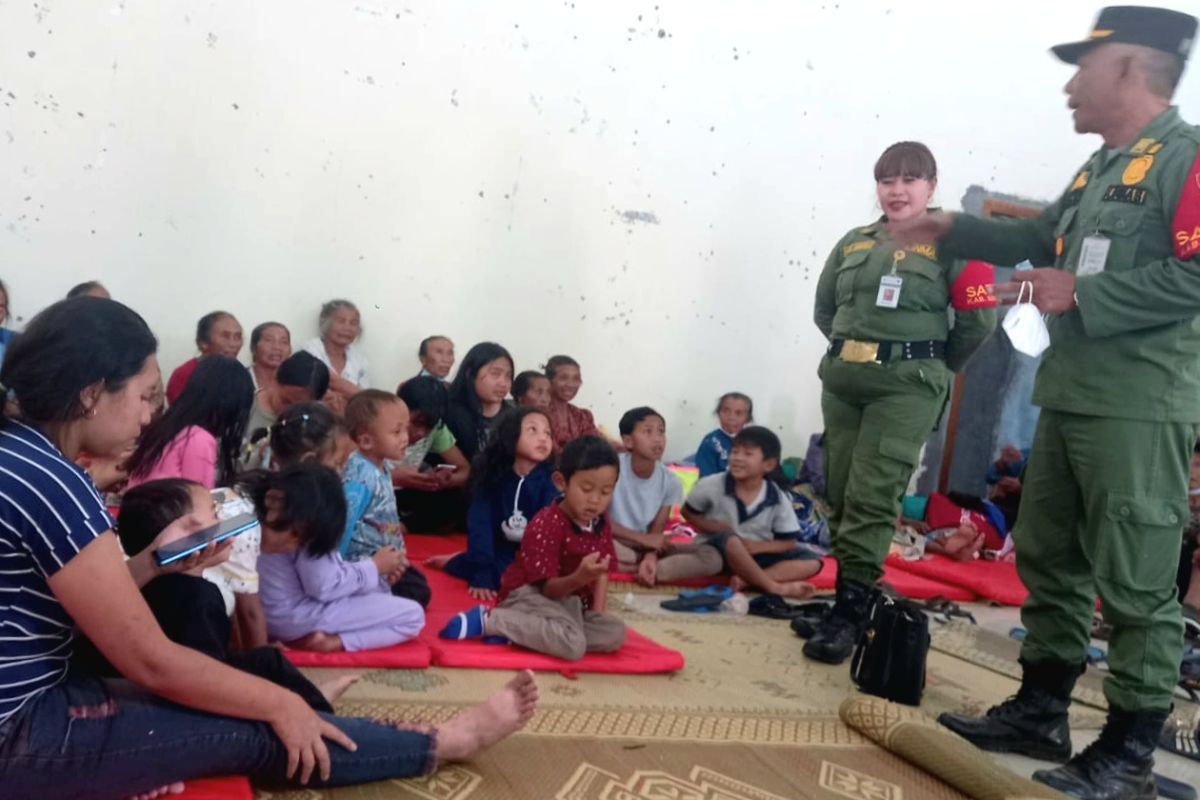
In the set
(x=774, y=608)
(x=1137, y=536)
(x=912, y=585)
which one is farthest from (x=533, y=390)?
(x=1137, y=536)

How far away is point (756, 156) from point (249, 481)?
3908 millimetres

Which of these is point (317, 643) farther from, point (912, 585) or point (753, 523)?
point (912, 585)

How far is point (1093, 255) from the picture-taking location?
201 cm

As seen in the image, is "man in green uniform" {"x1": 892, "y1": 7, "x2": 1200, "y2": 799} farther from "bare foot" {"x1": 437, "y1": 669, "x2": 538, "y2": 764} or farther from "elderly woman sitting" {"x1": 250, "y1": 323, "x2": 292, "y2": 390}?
"elderly woman sitting" {"x1": 250, "y1": 323, "x2": 292, "y2": 390}

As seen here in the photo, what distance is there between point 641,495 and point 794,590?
2.34ft

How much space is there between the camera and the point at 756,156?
17.7 ft

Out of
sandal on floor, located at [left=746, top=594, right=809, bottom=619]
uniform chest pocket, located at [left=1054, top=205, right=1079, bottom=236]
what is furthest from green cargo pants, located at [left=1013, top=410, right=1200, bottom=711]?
sandal on floor, located at [left=746, top=594, right=809, bottom=619]

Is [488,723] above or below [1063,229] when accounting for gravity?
below

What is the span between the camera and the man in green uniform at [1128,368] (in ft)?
6.22

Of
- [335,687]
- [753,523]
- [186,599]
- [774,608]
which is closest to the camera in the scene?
[186,599]

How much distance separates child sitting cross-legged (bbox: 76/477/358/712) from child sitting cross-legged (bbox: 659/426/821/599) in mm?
2100

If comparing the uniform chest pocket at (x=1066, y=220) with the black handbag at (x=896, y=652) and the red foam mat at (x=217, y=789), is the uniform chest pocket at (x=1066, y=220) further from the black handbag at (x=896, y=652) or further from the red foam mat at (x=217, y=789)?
the red foam mat at (x=217, y=789)

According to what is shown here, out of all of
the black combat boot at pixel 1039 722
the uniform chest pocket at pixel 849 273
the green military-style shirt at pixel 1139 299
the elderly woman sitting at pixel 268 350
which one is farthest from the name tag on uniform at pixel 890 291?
the elderly woman sitting at pixel 268 350

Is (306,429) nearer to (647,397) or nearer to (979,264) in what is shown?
(979,264)
